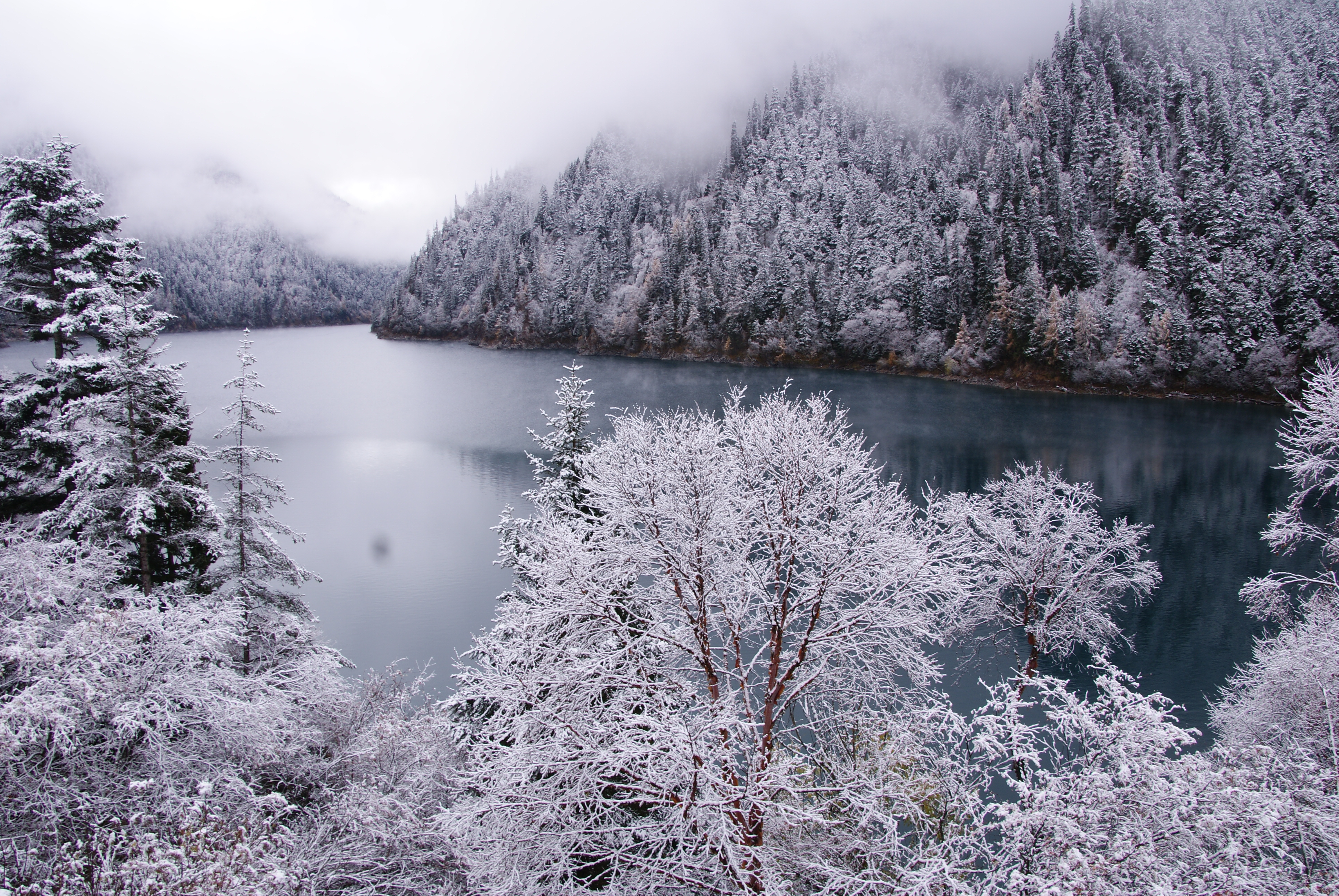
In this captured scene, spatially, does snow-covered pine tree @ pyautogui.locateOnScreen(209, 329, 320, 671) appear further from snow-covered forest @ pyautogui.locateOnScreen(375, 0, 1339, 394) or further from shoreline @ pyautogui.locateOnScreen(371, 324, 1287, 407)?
snow-covered forest @ pyautogui.locateOnScreen(375, 0, 1339, 394)

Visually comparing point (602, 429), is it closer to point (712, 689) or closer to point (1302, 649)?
point (712, 689)

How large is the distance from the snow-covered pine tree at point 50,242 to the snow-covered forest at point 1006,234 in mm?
78614

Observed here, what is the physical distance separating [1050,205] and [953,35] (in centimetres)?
Answer: 12728

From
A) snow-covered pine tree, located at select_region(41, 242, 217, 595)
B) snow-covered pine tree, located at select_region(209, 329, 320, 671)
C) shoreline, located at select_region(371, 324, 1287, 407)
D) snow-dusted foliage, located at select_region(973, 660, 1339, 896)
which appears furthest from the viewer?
shoreline, located at select_region(371, 324, 1287, 407)

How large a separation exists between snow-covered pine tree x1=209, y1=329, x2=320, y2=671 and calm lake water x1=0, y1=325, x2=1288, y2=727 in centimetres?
154

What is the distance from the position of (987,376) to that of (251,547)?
255ft

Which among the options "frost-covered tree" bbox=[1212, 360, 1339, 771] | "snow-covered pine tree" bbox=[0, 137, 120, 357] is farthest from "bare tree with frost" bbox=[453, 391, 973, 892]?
→ "snow-covered pine tree" bbox=[0, 137, 120, 357]

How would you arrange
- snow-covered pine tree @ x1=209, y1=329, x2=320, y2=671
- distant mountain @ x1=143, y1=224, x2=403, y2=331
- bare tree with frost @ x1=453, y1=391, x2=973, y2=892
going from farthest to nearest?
distant mountain @ x1=143, y1=224, x2=403, y2=331 → snow-covered pine tree @ x1=209, y1=329, x2=320, y2=671 → bare tree with frost @ x1=453, y1=391, x2=973, y2=892

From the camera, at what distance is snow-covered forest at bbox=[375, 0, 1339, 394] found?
67625 millimetres

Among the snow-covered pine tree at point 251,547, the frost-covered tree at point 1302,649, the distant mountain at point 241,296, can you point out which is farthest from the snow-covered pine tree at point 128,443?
the distant mountain at point 241,296

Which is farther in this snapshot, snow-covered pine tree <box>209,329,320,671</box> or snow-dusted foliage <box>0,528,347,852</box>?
Answer: snow-covered pine tree <box>209,329,320,671</box>

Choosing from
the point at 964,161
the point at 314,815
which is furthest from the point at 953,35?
the point at 314,815

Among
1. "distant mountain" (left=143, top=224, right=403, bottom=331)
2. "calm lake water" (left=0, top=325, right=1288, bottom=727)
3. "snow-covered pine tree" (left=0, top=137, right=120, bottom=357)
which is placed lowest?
"calm lake water" (left=0, top=325, right=1288, bottom=727)

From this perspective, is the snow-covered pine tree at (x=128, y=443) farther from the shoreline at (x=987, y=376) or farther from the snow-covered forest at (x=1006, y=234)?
the snow-covered forest at (x=1006, y=234)
